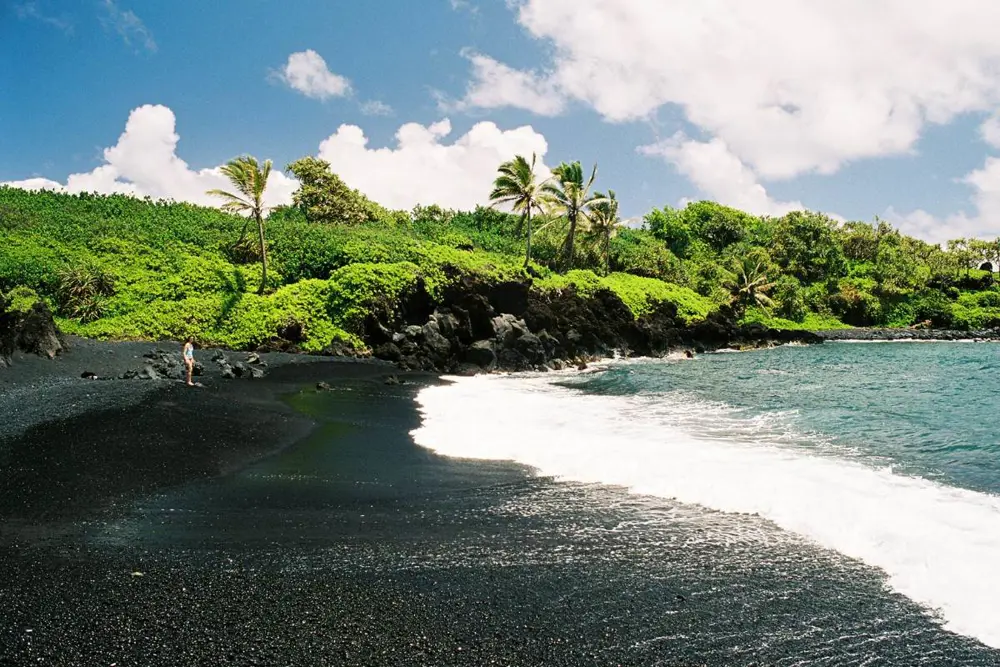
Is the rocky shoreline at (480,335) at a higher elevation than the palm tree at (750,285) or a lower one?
lower

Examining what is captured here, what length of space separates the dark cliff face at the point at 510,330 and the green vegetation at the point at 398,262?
3.69 ft

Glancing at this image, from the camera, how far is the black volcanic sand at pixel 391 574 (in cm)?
512

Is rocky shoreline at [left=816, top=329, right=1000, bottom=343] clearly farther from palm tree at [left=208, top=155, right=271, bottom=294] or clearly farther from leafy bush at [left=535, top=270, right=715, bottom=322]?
palm tree at [left=208, top=155, right=271, bottom=294]

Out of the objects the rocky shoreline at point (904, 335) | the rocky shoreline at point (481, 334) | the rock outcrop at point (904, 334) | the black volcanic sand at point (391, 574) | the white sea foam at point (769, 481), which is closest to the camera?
the black volcanic sand at point (391, 574)

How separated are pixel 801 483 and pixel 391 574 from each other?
308 inches

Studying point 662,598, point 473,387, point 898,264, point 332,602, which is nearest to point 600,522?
point 662,598

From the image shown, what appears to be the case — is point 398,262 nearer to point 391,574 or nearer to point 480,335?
point 480,335

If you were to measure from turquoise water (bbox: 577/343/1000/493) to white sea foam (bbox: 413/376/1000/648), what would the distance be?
50.8 inches

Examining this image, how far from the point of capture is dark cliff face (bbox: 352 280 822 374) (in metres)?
31.6

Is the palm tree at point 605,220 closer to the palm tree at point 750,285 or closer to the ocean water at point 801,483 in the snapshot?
the palm tree at point 750,285

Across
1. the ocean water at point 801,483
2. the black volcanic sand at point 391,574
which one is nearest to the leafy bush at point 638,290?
the ocean water at point 801,483

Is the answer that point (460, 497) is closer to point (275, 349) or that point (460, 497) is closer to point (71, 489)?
point (71, 489)

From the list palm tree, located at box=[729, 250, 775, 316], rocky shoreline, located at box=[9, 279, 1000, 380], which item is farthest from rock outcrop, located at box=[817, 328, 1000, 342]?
rocky shoreline, located at box=[9, 279, 1000, 380]

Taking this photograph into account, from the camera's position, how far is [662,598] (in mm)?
6117
